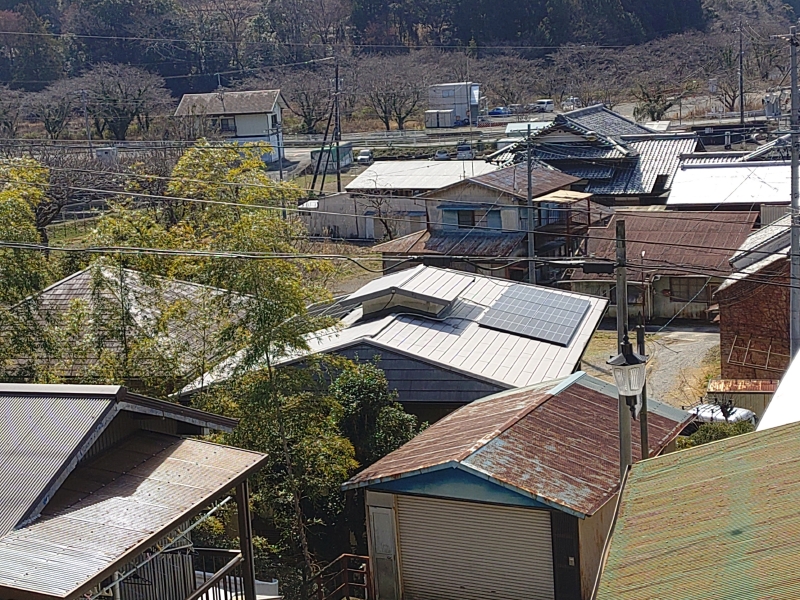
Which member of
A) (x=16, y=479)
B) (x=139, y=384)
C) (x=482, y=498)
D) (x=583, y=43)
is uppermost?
(x=583, y=43)

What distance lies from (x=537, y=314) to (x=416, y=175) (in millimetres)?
18897

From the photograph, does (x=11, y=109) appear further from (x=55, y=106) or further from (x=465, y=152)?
(x=465, y=152)

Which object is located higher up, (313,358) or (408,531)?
(313,358)

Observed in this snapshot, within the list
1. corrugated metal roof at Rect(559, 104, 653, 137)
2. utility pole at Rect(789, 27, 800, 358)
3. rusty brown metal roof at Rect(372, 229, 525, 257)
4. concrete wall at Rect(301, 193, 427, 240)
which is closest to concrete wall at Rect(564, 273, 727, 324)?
rusty brown metal roof at Rect(372, 229, 525, 257)

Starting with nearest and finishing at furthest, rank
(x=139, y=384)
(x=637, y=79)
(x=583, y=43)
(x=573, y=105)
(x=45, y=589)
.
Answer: (x=45, y=589) → (x=139, y=384) → (x=573, y=105) → (x=637, y=79) → (x=583, y=43)

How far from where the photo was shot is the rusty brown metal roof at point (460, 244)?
23.3m

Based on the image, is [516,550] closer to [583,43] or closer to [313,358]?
[313,358]

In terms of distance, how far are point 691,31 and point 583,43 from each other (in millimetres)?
9745

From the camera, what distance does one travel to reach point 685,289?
22.1m

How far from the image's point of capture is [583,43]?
7056 centimetres

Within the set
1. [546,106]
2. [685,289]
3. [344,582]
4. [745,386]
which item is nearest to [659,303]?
[685,289]

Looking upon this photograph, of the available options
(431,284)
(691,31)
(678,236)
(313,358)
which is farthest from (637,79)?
(313,358)

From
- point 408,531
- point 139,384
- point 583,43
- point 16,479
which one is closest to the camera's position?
point 16,479

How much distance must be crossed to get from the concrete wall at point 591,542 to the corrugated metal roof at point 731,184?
1687 cm
